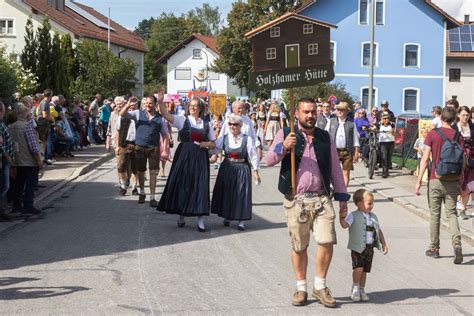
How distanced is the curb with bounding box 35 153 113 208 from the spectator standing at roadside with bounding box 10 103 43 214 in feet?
3.03

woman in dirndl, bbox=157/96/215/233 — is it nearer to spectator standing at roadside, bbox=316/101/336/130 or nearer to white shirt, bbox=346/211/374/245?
white shirt, bbox=346/211/374/245

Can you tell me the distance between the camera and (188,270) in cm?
877

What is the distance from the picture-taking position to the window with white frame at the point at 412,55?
187 ft

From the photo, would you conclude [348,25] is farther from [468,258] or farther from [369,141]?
[468,258]

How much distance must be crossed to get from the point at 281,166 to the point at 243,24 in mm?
67912

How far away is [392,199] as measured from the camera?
53.6ft

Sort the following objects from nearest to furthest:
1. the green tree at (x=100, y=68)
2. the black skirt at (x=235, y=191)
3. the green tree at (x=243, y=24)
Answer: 1. the black skirt at (x=235, y=191)
2. the green tree at (x=100, y=68)
3. the green tree at (x=243, y=24)

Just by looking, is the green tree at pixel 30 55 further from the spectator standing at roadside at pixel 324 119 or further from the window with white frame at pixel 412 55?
the window with white frame at pixel 412 55

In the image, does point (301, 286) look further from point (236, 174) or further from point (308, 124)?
point (236, 174)

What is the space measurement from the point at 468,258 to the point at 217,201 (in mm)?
3743

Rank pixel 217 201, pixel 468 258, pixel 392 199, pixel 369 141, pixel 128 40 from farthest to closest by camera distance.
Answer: pixel 128 40 → pixel 369 141 → pixel 392 199 → pixel 217 201 → pixel 468 258

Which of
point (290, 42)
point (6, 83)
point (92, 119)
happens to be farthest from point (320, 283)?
point (92, 119)

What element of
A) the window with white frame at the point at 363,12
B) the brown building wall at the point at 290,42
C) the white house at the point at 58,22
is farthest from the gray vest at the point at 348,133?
the window with white frame at the point at 363,12

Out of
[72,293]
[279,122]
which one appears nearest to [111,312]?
[72,293]
